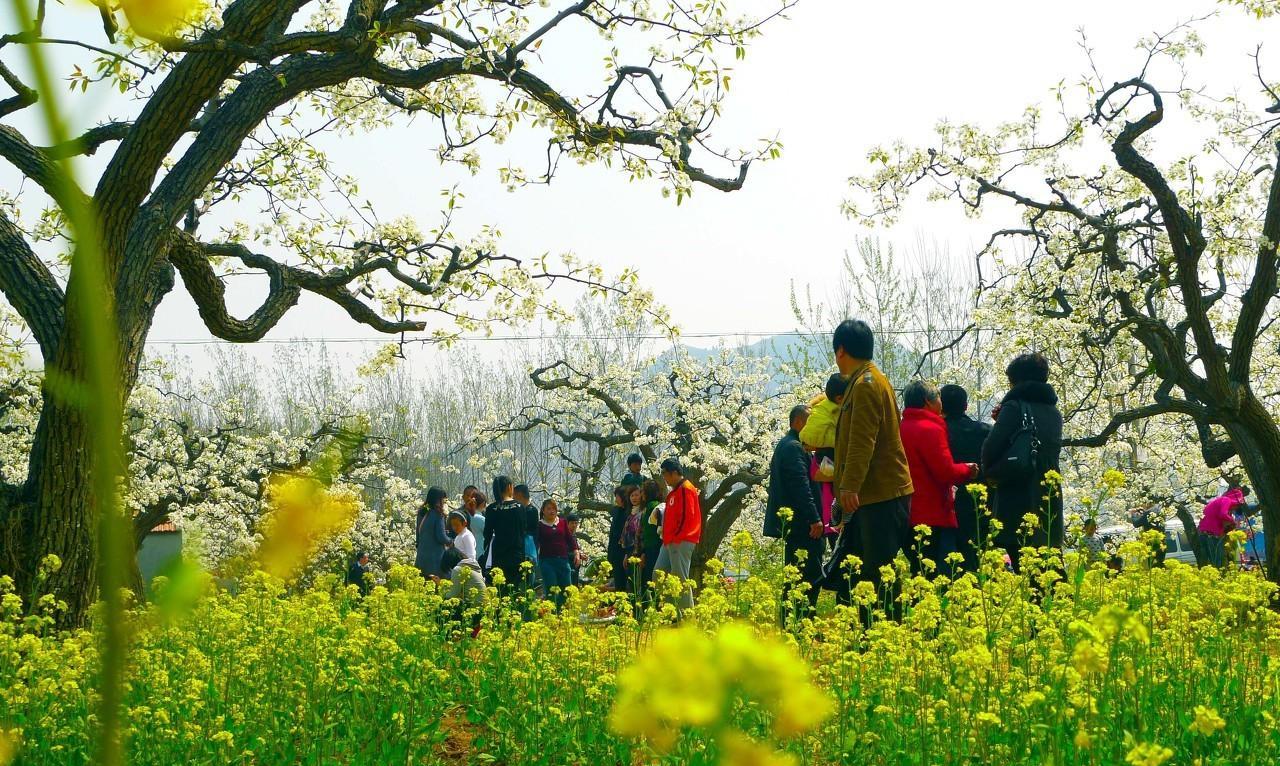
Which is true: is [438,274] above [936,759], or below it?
above

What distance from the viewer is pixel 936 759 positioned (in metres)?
3.50

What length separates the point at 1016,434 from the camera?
6.02 m

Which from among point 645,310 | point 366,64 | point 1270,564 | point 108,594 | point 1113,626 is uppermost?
point 366,64

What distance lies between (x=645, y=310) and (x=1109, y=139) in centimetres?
492

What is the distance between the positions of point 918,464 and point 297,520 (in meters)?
6.14

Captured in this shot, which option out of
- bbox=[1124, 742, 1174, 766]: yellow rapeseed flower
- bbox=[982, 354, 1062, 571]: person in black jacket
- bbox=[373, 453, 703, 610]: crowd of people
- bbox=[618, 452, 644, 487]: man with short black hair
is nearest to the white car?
A: bbox=[618, 452, 644, 487]: man with short black hair

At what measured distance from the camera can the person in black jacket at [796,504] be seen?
7.05 meters

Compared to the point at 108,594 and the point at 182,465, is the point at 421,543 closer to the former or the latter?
the point at 108,594

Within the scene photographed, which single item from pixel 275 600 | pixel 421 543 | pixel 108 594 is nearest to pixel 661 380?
pixel 421 543

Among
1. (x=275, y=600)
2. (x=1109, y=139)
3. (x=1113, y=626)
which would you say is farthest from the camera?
(x=1109, y=139)

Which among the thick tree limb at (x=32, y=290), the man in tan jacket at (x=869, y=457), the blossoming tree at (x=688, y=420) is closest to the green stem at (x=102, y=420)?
the man in tan jacket at (x=869, y=457)

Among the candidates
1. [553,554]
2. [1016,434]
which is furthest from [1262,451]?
[553,554]

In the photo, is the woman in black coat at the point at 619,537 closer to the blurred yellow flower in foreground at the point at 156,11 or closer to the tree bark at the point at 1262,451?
the tree bark at the point at 1262,451

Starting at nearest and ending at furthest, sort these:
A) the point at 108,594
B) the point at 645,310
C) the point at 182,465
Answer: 1. the point at 108,594
2. the point at 645,310
3. the point at 182,465
